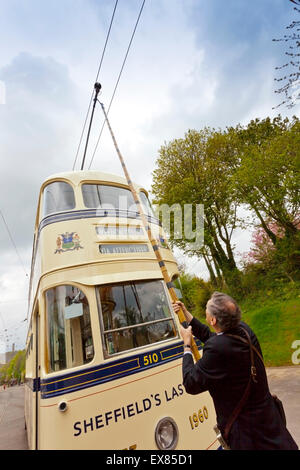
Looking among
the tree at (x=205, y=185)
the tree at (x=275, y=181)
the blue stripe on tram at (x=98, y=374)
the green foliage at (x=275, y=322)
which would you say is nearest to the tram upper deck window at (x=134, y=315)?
the blue stripe on tram at (x=98, y=374)

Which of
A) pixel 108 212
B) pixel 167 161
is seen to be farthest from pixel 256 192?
pixel 108 212

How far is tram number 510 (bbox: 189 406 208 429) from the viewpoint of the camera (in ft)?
11.1

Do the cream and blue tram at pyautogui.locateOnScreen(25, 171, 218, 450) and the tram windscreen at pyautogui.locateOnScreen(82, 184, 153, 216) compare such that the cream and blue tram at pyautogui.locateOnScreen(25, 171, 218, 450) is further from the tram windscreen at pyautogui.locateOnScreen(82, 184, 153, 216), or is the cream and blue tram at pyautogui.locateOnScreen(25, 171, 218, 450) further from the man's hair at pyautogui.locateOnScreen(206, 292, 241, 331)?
the man's hair at pyautogui.locateOnScreen(206, 292, 241, 331)

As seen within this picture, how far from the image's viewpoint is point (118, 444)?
2938mm

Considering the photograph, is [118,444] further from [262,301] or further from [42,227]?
[262,301]

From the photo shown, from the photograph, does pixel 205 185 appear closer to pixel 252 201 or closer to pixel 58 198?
pixel 252 201

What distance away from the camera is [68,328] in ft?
11.5

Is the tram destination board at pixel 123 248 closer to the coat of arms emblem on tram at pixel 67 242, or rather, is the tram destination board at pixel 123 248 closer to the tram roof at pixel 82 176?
the coat of arms emblem on tram at pixel 67 242

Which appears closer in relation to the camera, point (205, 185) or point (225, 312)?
point (225, 312)

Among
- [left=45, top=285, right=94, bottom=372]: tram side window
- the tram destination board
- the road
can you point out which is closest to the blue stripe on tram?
[left=45, top=285, right=94, bottom=372]: tram side window

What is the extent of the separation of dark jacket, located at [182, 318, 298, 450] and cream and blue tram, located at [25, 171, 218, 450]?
1.57m

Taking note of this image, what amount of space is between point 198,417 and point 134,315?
1.62 m

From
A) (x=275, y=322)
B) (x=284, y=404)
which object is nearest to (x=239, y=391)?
(x=284, y=404)

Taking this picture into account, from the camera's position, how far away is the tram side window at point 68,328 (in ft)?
11.0
